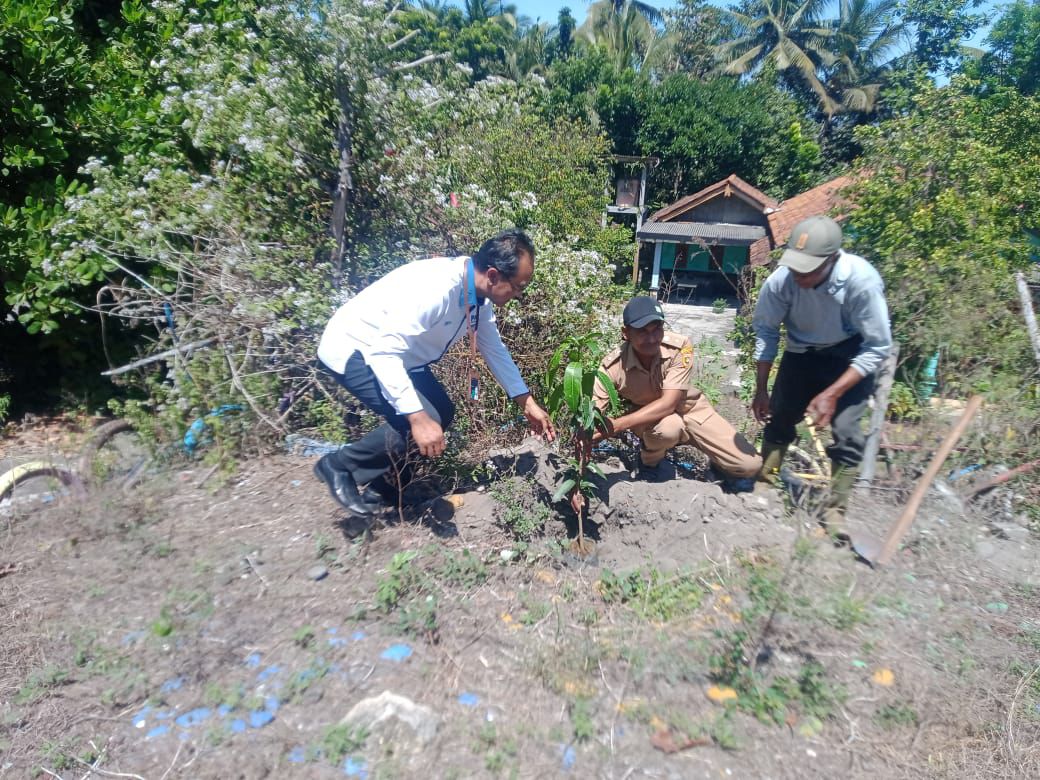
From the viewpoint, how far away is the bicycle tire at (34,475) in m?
3.90

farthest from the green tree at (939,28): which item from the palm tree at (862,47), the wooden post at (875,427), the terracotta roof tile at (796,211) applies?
the wooden post at (875,427)

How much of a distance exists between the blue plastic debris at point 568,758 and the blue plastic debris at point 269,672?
3.75 ft

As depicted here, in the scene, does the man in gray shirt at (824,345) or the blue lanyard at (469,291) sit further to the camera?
the man in gray shirt at (824,345)

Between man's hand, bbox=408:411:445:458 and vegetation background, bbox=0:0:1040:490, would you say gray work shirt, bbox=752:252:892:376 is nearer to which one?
vegetation background, bbox=0:0:1040:490

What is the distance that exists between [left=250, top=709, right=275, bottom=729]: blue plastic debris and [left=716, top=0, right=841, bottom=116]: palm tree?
30.9 m

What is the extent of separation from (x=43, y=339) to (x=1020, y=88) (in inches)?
1056

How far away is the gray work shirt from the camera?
3.36 meters

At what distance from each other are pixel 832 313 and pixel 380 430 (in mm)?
2459

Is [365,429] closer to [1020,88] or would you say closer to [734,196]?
[734,196]

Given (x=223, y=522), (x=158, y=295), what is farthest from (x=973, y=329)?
(x=158, y=295)

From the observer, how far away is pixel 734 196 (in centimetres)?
2098

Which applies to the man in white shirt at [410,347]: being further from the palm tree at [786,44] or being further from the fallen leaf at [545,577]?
the palm tree at [786,44]

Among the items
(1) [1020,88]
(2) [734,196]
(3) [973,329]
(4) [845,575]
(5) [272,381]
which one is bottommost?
(4) [845,575]

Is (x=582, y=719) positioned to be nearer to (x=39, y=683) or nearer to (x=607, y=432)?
(x=607, y=432)
